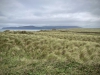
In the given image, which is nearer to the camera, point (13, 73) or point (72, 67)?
point (13, 73)

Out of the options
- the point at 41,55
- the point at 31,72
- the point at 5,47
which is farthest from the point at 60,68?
the point at 5,47

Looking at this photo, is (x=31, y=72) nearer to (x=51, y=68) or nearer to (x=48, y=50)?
(x=51, y=68)

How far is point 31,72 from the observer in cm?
658

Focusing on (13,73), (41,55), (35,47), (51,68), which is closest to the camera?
(13,73)

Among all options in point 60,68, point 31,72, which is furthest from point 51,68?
point 31,72

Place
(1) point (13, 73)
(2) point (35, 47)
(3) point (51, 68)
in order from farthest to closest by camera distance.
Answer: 1. (2) point (35, 47)
2. (3) point (51, 68)
3. (1) point (13, 73)

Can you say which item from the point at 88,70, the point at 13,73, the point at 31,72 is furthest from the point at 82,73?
the point at 13,73

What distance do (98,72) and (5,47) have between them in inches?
450

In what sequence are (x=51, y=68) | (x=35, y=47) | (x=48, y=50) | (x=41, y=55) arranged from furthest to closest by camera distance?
1. (x=35, y=47)
2. (x=48, y=50)
3. (x=41, y=55)
4. (x=51, y=68)

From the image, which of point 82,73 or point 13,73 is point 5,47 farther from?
point 82,73

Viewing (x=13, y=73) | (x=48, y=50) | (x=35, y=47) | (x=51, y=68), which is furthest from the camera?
(x=35, y=47)

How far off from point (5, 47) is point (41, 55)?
493 centimetres

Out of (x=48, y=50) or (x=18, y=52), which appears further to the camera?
(x=48, y=50)

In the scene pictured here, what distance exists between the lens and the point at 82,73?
21.4 feet
